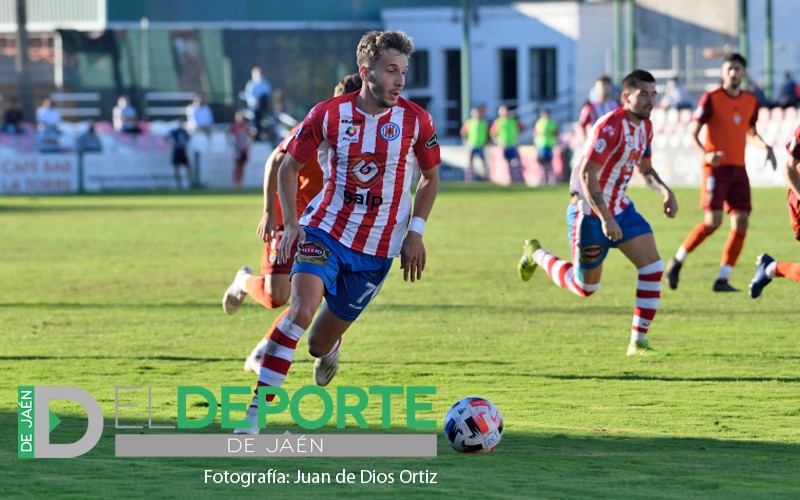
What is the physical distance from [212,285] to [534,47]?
125ft

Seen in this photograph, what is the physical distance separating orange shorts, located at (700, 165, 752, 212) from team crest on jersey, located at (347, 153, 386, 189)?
7662mm

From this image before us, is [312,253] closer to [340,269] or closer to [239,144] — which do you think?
[340,269]

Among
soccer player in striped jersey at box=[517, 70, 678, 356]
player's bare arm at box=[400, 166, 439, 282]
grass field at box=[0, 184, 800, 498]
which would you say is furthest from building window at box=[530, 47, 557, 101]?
player's bare arm at box=[400, 166, 439, 282]

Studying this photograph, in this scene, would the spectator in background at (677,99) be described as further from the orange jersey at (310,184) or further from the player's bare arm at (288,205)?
the player's bare arm at (288,205)

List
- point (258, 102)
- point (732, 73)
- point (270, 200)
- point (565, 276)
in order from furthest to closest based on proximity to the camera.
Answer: point (258, 102) → point (732, 73) → point (565, 276) → point (270, 200)

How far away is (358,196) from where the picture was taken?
8078 mm

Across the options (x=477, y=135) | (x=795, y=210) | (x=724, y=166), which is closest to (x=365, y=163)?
(x=795, y=210)

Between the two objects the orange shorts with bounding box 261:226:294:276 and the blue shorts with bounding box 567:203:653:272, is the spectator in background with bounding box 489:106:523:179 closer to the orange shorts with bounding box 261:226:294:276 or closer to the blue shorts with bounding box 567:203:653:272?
the blue shorts with bounding box 567:203:653:272

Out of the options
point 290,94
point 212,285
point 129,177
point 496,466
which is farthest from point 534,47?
point 496,466

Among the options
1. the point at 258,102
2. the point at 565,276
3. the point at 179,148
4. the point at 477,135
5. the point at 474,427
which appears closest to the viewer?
the point at 474,427

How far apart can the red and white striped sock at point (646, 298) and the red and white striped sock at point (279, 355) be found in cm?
390

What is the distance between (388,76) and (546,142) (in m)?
32.8

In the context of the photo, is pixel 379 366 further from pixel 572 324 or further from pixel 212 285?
pixel 212 285

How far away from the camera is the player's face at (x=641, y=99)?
10672 mm
